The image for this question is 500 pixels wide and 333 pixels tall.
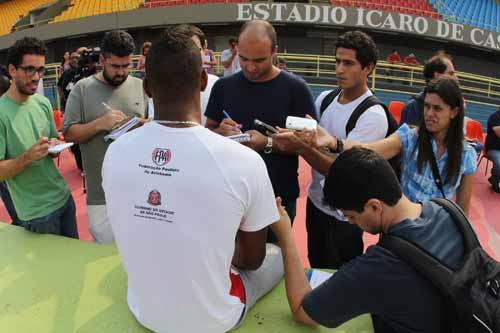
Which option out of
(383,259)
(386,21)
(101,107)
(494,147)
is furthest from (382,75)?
(383,259)

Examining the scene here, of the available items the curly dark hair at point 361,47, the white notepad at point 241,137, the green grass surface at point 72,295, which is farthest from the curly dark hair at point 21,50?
A: the curly dark hair at point 361,47

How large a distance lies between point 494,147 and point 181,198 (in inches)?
230

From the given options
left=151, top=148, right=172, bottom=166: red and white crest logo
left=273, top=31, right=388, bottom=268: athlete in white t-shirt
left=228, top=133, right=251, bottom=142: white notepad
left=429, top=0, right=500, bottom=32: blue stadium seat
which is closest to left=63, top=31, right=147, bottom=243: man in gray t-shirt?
left=228, top=133, right=251, bottom=142: white notepad

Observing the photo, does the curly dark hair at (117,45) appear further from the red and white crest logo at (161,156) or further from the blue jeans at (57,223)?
the red and white crest logo at (161,156)

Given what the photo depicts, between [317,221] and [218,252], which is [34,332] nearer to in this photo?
[218,252]

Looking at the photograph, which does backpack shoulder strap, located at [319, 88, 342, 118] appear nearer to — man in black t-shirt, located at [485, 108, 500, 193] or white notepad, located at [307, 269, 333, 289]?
white notepad, located at [307, 269, 333, 289]

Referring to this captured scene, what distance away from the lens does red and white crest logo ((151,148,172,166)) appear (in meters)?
1.35

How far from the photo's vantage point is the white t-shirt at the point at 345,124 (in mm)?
2428

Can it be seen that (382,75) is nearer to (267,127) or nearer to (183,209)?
(267,127)

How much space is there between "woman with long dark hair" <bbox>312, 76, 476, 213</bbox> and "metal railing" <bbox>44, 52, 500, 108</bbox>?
33.7 feet

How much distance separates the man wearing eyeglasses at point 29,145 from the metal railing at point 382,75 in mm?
10318

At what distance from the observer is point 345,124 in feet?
8.29

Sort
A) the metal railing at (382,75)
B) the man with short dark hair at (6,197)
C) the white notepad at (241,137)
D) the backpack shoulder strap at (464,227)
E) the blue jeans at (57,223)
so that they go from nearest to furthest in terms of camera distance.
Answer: the backpack shoulder strap at (464,227), the white notepad at (241,137), the blue jeans at (57,223), the man with short dark hair at (6,197), the metal railing at (382,75)

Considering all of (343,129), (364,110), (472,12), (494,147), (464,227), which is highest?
(472,12)
